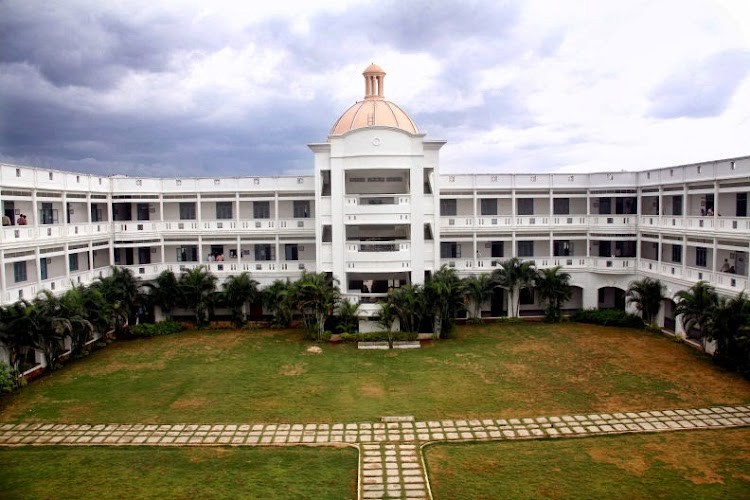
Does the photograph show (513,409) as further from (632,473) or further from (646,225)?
(646,225)

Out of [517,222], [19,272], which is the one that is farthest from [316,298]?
[19,272]

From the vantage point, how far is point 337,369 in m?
20.9

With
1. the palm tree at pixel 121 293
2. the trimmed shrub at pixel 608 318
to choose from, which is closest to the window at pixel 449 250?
the trimmed shrub at pixel 608 318

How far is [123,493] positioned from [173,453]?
1995mm

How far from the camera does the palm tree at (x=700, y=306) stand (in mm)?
19984

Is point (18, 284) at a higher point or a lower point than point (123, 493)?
higher

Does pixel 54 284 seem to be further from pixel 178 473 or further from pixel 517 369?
pixel 517 369

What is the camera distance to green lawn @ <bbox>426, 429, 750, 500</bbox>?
1197cm

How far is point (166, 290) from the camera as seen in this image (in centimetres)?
2731

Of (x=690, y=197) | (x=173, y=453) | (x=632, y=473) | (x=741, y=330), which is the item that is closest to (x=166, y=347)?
(x=173, y=453)

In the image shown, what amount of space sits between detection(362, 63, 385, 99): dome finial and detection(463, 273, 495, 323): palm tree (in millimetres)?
11767

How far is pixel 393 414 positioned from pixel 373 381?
311 centimetres

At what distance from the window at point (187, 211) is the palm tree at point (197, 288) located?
3.57m

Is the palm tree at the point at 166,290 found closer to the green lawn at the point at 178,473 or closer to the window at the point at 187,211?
the window at the point at 187,211
